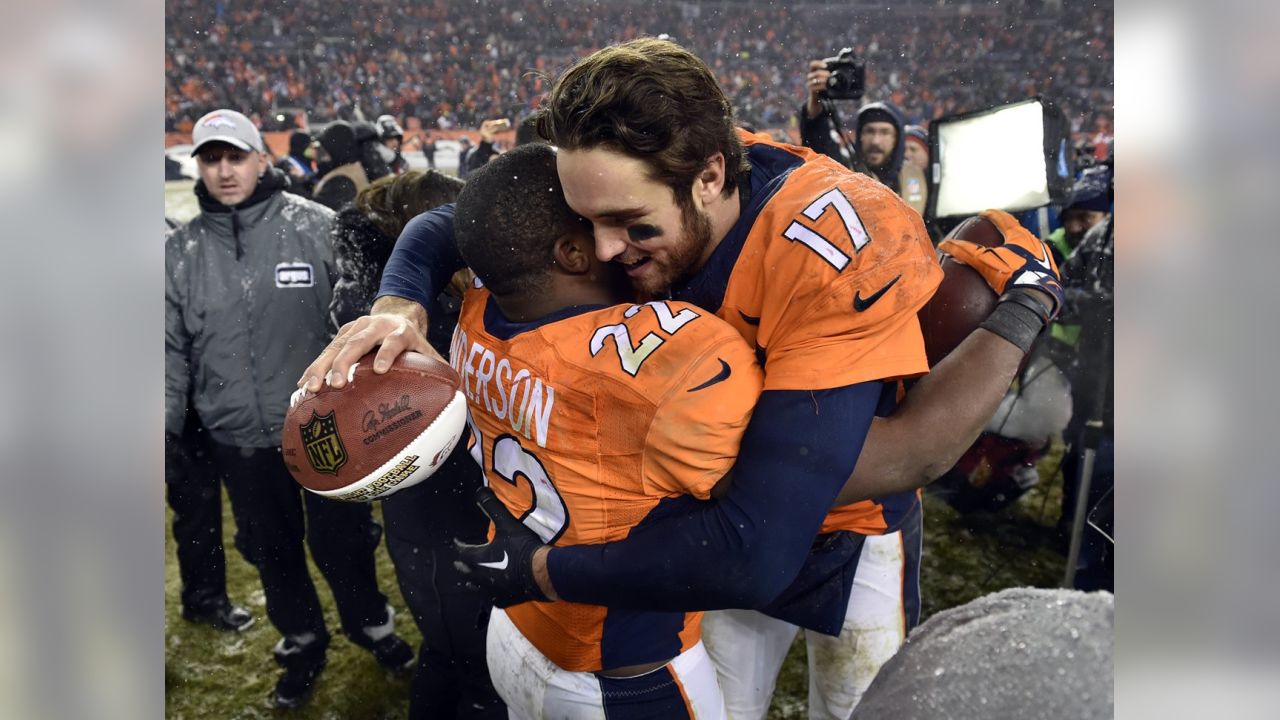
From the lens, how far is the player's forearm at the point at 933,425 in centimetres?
95

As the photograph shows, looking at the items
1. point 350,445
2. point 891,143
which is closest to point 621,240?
point 350,445

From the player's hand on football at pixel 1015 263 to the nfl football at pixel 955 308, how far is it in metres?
0.01

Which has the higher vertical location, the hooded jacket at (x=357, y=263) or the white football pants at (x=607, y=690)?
the hooded jacket at (x=357, y=263)

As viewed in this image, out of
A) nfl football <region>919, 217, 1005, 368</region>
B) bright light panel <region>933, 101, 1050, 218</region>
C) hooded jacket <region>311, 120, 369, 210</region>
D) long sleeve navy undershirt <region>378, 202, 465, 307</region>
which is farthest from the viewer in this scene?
hooded jacket <region>311, 120, 369, 210</region>

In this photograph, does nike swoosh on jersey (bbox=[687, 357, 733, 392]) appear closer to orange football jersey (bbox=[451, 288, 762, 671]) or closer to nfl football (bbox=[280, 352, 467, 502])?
orange football jersey (bbox=[451, 288, 762, 671])

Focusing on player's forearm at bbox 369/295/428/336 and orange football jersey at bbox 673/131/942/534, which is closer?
orange football jersey at bbox 673/131/942/534

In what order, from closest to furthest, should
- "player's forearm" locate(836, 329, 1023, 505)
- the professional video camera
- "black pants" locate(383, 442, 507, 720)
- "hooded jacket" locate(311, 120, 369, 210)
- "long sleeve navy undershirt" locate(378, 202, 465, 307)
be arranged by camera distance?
"player's forearm" locate(836, 329, 1023, 505) < "long sleeve navy undershirt" locate(378, 202, 465, 307) < "black pants" locate(383, 442, 507, 720) < the professional video camera < "hooded jacket" locate(311, 120, 369, 210)

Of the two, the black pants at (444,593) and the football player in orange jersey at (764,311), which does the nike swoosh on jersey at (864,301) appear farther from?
the black pants at (444,593)

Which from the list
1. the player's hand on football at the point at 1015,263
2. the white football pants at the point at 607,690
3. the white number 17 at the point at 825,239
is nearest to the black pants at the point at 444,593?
the white football pants at the point at 607,690

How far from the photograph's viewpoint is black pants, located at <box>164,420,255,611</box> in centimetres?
186

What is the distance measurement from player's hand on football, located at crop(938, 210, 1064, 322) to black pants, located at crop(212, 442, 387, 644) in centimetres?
135

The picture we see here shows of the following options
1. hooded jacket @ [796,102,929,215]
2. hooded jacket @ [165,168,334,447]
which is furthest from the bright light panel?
hooded jacket @ [165,168,334,447]

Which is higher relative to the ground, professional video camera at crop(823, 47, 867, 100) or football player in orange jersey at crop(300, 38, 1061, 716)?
professional video camera at crop(823, 47, 867, 100)
